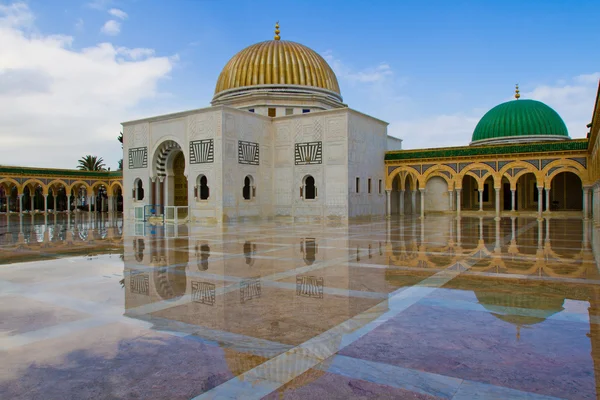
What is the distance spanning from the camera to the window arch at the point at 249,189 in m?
18.9

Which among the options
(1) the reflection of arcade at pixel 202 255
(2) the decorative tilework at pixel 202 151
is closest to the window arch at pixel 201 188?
(2) the decorative tilework at pixel 202 151

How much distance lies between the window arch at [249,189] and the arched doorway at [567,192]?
54.8 ft

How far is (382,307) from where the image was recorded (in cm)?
370

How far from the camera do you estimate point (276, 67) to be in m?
22.2

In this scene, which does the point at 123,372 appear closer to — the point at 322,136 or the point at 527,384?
the point at 527,384

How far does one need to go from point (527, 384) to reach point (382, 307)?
5.19ft

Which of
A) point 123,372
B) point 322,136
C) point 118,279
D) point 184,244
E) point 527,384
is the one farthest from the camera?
point 322,136

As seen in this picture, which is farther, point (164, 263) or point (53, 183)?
point (53, 183)

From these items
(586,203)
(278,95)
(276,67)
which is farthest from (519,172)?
(276,67)

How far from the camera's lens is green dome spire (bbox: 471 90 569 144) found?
981 inches

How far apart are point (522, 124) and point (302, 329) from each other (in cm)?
2601

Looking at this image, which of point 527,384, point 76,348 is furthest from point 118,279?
point 527,384

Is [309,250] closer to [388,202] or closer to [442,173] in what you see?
[388,202]

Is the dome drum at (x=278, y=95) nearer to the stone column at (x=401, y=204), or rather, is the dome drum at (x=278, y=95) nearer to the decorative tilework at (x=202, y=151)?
the decorative tilework at (x=202, y=151)
